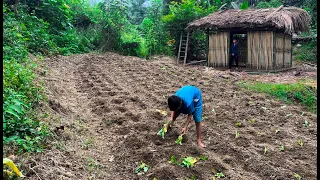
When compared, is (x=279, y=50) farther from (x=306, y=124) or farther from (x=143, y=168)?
(x=143, y=168)

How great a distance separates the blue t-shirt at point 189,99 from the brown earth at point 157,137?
55 centimetres

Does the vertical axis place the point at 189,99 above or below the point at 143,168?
above

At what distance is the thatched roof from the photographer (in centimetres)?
1111

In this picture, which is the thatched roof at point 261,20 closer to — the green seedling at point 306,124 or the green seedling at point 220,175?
the green seedling at point 306,124

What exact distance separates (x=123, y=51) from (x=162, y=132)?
12.9 m

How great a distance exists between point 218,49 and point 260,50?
189 centimetres

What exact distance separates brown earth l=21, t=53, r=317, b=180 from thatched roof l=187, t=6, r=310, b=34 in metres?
4.65

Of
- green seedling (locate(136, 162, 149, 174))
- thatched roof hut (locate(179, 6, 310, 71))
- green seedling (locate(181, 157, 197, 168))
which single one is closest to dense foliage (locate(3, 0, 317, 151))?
thatched roof hut (locate(179, 6, 310, 71))

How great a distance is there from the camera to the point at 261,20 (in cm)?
1123

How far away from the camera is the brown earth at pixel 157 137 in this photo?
137 inches

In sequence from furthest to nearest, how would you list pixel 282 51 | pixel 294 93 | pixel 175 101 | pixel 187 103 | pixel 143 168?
pixel 282 51
pixel 294 93
pixel 187 103
pixel 175 101
pixel 143 168

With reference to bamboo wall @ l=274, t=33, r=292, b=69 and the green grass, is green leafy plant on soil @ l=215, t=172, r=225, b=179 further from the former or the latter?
bamboo wall @ l=274, t=33, r=292, b=69

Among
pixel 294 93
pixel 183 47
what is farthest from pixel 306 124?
pixel 183 47

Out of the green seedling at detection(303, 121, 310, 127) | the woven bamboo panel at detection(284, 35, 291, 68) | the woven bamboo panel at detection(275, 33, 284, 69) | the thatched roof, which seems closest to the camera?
the green seedling at detection(303, 121, 310, 127)
